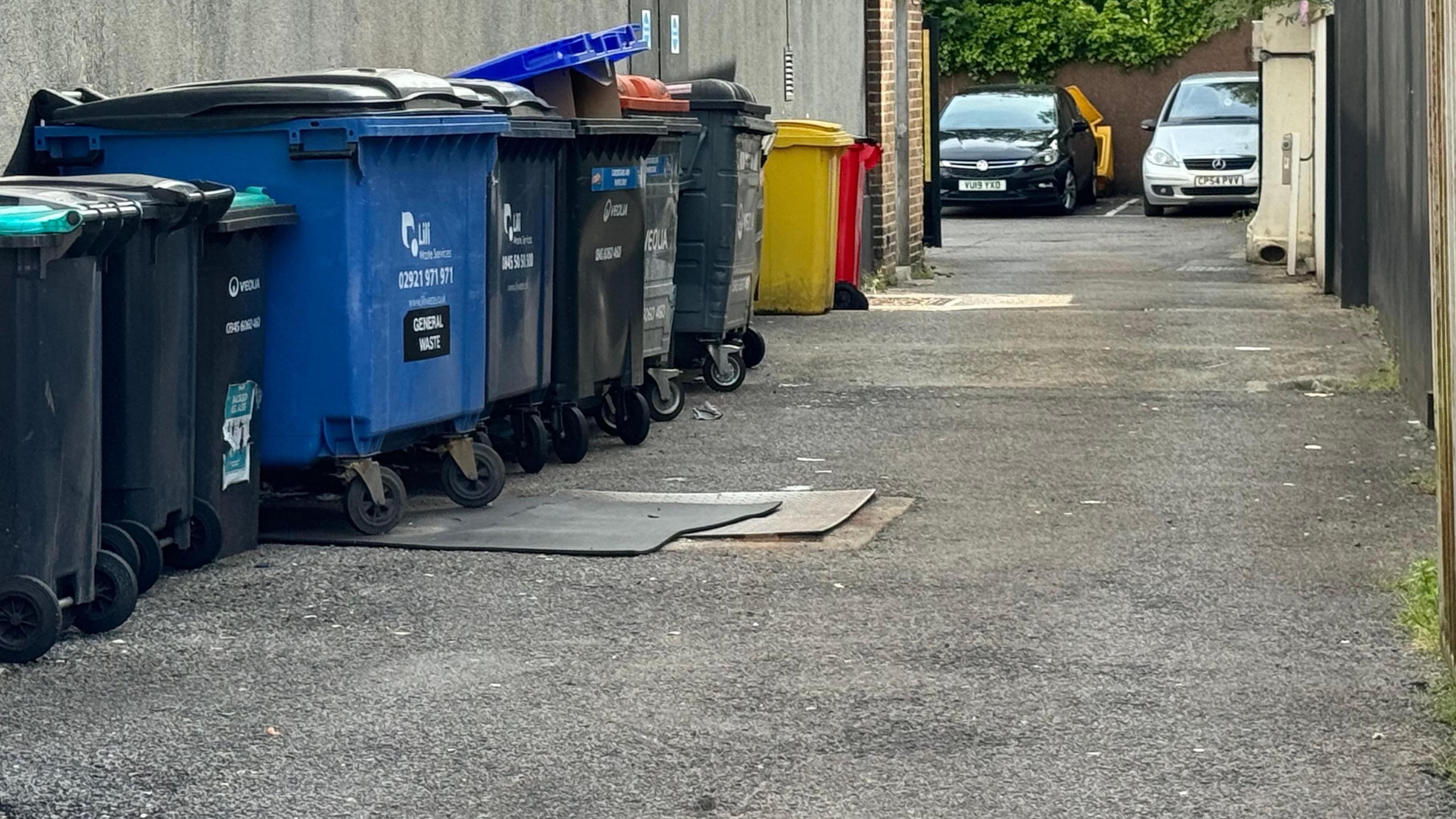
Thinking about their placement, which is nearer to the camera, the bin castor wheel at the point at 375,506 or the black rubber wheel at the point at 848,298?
the bin castor wheel at the point at 375,506

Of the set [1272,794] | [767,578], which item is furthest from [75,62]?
[1272,794]

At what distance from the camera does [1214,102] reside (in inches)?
967

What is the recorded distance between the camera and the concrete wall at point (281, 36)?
7.24m

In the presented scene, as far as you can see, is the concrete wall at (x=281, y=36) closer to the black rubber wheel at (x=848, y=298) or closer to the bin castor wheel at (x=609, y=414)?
the black rubber wheel at (x=848, y=298)

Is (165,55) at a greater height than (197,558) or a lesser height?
greater

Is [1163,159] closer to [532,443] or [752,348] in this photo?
[752,348]

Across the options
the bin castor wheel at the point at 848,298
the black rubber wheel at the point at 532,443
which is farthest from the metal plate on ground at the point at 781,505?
the bin castor wheel at the point at 848,298

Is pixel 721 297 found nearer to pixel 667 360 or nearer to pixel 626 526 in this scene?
pixel 667 360

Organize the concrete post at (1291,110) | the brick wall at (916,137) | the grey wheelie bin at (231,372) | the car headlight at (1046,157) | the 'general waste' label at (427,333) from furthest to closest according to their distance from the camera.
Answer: the car headlight at (1046,157) < the brick wall at (916,137) < the concrete post at (1291,110) < the 'general waste' label at (427,333) < the grey wheelie bin at (231,372)

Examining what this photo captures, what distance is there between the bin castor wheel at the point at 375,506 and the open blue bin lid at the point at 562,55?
7.18ft

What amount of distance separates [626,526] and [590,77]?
8.86ft

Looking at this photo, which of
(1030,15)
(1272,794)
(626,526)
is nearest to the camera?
(1272,794)

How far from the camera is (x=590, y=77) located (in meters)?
9.22

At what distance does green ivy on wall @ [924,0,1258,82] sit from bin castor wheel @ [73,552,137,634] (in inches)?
961
